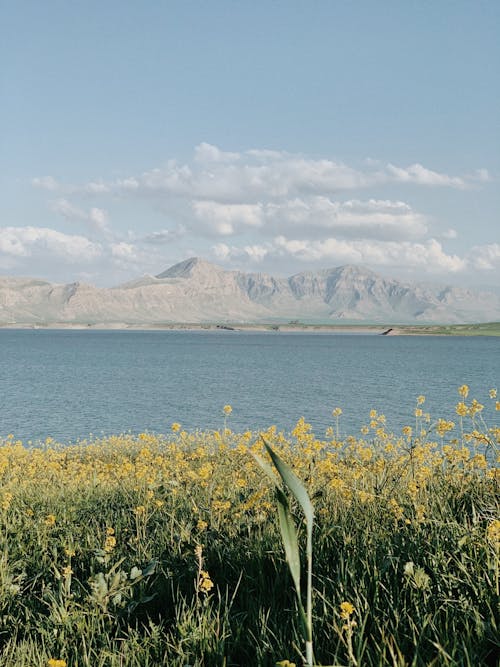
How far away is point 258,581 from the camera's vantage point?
5016mm

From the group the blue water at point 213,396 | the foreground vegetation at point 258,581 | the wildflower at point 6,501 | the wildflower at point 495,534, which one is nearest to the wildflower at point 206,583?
the foreground vegetation at point 258,581

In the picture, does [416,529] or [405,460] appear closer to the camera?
[416,529]

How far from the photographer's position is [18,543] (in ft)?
21.3

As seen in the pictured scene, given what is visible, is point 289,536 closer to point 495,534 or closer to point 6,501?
point 495,534

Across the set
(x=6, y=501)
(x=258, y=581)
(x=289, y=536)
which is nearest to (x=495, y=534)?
(x=258, y=581)

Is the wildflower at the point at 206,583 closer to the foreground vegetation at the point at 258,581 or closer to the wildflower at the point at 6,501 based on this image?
the foreground vegetation at the point at 258,581

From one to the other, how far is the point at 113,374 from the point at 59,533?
71865 millimetres

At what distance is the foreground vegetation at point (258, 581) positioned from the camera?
3838mm

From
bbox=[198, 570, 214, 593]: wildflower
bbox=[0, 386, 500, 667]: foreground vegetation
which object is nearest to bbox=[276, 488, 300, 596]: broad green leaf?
bbox=[0, 386, 500, 667]: foreground vegetation

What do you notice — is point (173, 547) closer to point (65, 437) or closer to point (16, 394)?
point (65, 437)

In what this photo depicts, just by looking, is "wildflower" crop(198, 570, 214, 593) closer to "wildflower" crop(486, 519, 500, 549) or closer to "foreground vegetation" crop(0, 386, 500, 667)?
"foreground vegetation" crop(0, 386, 500, 667)

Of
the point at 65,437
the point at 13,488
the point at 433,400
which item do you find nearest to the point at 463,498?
the point at 13,488

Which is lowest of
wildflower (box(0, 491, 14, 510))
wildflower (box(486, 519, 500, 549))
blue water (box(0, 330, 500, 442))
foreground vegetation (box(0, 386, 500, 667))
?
blue water (box(0, 330, 500, 442))

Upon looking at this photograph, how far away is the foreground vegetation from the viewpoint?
12.6 ft
